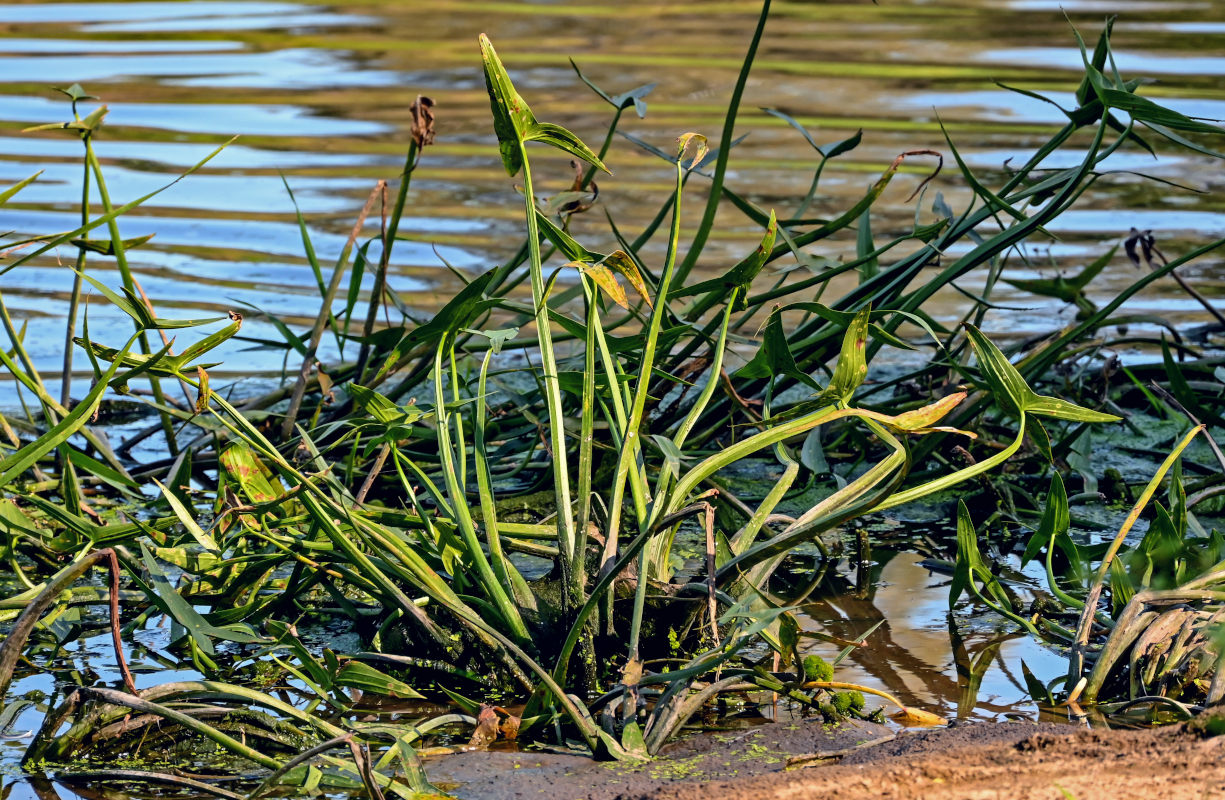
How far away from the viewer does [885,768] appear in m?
1.44

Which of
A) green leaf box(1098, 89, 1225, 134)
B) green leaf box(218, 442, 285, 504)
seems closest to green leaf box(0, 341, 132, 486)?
green leaf box(218, 442, 285, 504)

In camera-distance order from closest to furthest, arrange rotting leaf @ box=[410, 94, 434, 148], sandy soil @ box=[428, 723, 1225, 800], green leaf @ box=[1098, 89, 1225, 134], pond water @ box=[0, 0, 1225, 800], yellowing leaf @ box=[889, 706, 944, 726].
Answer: sandy soil @ box=[428, 723, 1225, 800]
yellowing leaf @ box=[889, 706, 944, 726]
green leaf @ box=[1098, 89, 1225, 134]
rotting leaf @ box=[410, 94, 434, 148]
pond water @ box=[0, 0, 1225, 800]

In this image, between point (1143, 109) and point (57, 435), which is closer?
point (57, 435)

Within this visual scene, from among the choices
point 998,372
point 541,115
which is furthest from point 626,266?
point 541,115

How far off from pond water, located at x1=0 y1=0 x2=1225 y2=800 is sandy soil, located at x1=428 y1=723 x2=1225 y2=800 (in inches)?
8.0

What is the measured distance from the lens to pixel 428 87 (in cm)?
834

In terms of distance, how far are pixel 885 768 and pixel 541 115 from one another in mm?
5714

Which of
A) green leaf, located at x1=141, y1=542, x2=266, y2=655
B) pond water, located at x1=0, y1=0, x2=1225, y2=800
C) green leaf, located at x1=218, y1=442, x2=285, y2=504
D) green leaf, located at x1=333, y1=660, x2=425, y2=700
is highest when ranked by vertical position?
pond water, located at x1=0, y1=0, x2=1225, y2=800

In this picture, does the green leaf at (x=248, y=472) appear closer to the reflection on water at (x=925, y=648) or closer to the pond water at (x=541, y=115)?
the pond water at (x=541, y=115)

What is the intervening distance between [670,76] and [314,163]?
2.80m

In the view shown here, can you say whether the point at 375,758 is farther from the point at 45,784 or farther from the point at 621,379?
the point at 621,379

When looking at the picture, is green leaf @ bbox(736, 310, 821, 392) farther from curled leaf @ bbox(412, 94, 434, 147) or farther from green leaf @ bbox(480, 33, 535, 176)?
curled leaf @ bbox(412, 94, 434, 147)

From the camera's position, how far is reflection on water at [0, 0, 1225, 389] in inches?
186

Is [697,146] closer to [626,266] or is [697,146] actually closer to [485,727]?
[626,266]
